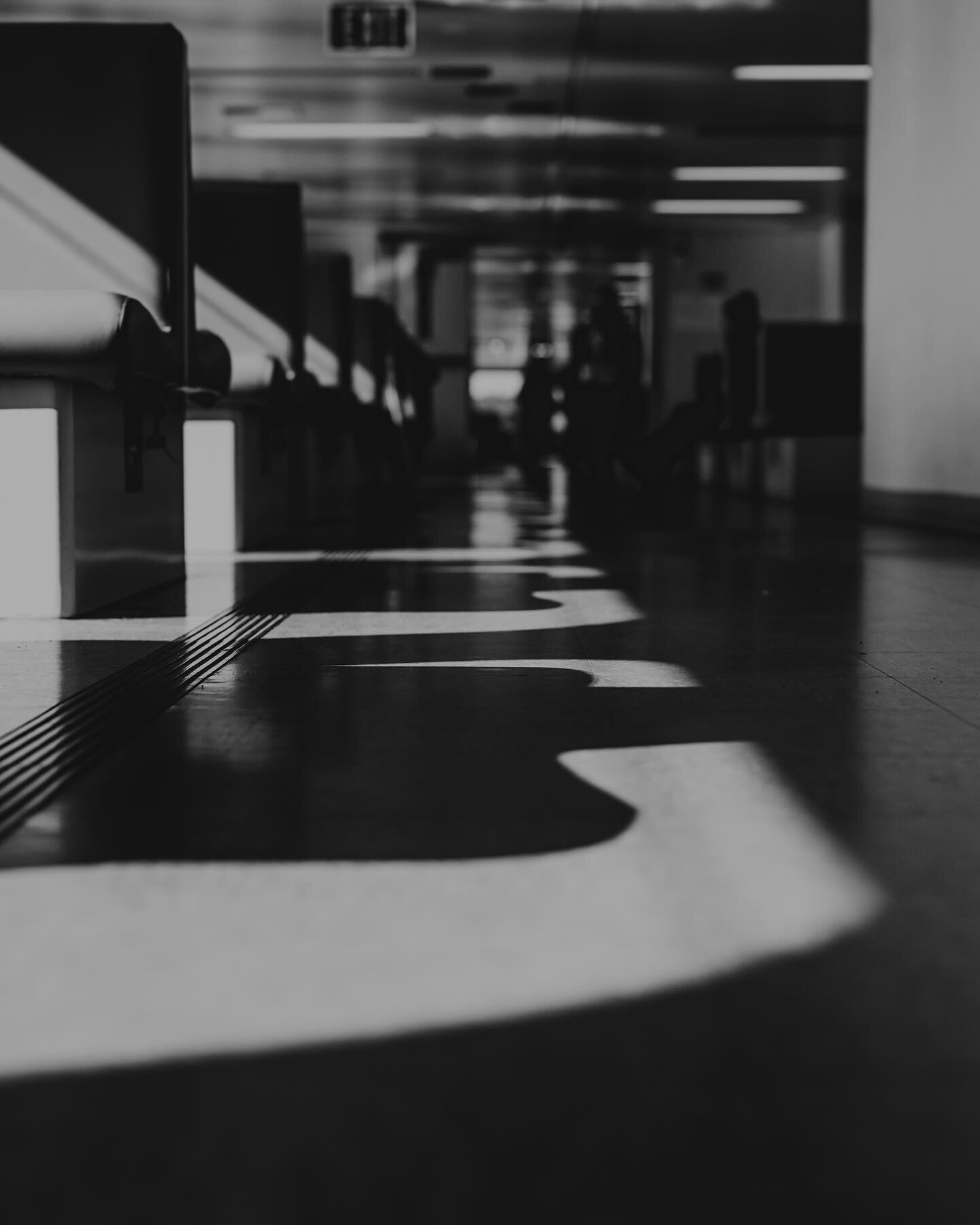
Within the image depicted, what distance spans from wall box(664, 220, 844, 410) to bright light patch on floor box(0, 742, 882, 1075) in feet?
64.5

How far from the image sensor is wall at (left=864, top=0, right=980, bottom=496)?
7141 millimetres

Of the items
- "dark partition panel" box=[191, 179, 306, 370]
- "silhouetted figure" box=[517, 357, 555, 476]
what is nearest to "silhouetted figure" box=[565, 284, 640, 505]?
"silhouetted figure" box=[517, 357, 555, 476]

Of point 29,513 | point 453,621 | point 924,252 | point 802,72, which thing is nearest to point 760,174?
point 802,72

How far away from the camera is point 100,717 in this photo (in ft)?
7.86

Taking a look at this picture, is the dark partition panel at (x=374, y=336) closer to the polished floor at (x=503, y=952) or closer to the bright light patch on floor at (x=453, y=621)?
the bright light patch on floor at (x=453, y=621)

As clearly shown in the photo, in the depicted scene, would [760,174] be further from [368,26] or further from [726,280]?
[368,26]

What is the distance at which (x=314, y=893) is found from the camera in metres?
1.45

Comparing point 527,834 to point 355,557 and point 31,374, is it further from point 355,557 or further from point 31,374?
point 355,557

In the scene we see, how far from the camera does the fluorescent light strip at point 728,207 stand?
59.3ft

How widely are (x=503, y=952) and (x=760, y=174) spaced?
15.9m

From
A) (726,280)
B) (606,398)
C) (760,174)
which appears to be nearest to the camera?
(606,398)

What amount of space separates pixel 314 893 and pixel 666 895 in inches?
12.5

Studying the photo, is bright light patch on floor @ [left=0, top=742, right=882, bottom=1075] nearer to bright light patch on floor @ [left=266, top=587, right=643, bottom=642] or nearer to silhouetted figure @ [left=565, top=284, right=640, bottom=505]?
bright light patch on floor @ [left=266, top=587, right=643, bottom=642]

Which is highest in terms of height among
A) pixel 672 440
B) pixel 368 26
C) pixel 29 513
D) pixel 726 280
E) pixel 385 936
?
pixel 368 26
